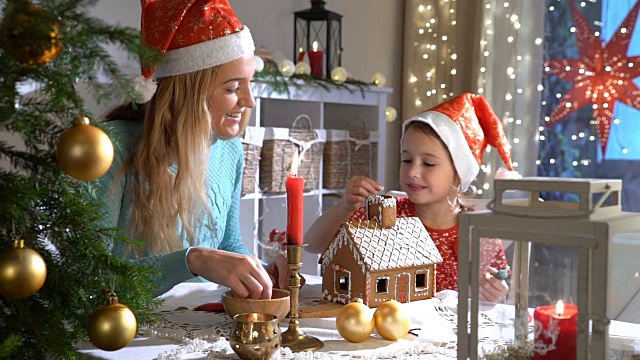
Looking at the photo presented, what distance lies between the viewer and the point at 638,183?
135 inches

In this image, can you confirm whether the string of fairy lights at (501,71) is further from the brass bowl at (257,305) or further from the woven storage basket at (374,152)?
the brass bowl at (257,305)

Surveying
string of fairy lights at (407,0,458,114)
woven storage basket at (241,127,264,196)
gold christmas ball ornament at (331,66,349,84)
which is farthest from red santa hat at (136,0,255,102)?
string of fairy lights at (407,0,458,114)

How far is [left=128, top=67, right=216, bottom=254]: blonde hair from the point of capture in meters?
1.72

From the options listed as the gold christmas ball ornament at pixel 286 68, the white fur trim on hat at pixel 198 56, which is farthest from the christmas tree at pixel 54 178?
the gold christmas ball ornament at pixel 286 68

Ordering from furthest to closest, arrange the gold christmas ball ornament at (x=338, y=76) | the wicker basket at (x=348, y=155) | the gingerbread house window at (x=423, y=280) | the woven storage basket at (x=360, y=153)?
the woven storage basket at (x=360, y=153) < the wicker basket at (x=348, y=155) < the gold christmas ball ornament at (x=338, y=76) < the gingerbread house window at (x=423, y=280)

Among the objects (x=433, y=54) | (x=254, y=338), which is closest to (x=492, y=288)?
(x=254, y=338)

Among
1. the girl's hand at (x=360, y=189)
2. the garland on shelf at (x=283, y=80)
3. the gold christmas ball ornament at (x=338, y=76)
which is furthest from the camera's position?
the gold christmas ball ornament at (x=338, y=76)

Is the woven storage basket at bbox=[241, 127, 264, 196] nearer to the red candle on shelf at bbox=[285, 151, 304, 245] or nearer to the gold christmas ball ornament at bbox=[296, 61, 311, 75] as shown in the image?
the gold christmas ball ornament at bbox=[296, 61, 311, 75]

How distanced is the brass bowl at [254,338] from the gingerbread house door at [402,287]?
1.55 ft

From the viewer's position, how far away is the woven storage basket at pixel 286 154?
3178mm

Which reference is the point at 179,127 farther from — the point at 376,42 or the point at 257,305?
the point at 376,42

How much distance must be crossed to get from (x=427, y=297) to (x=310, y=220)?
2.02m

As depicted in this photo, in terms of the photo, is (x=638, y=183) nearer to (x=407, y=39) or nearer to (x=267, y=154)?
(x=407, y=39)

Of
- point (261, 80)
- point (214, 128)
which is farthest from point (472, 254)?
point (261, 80)
